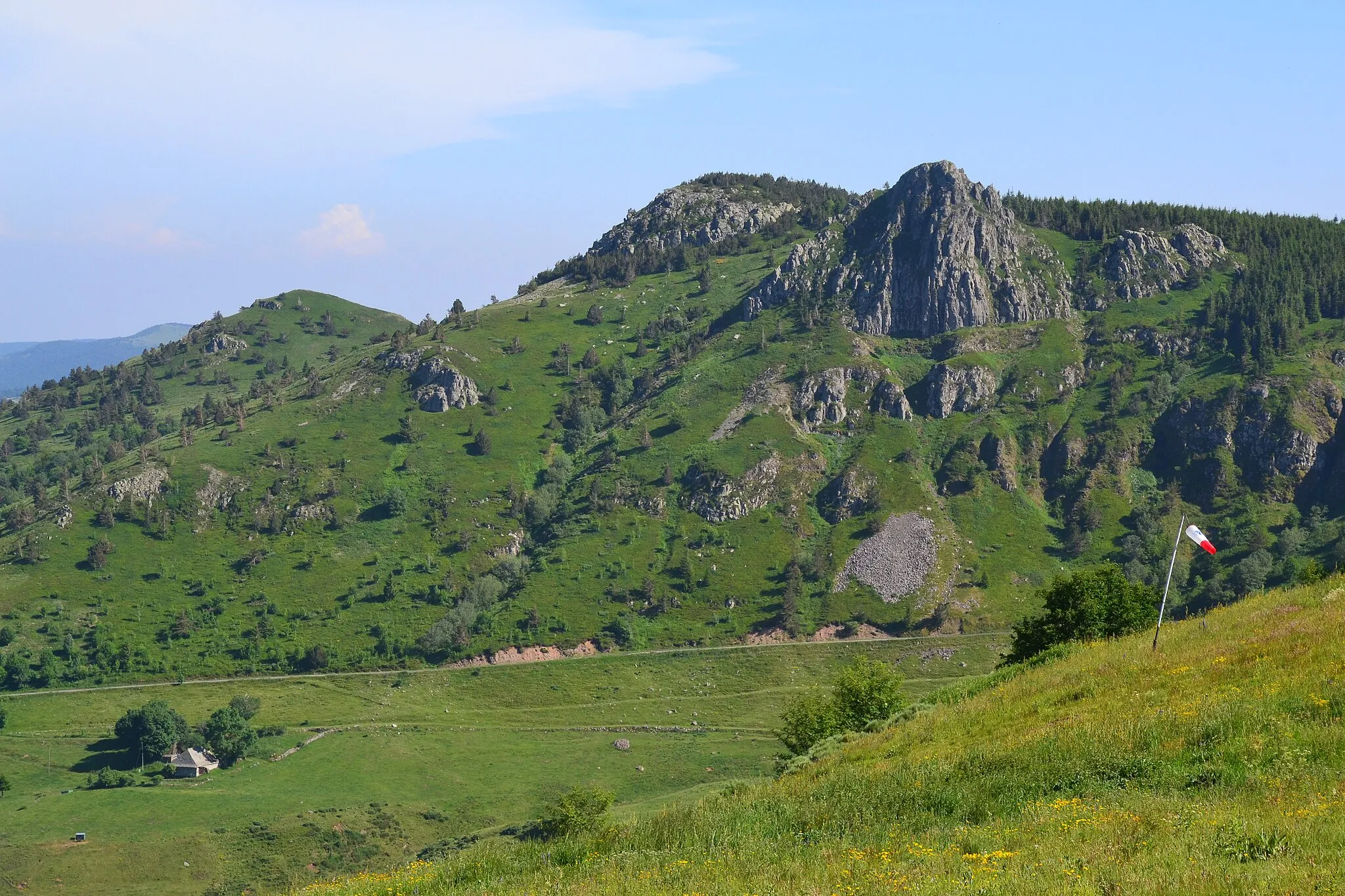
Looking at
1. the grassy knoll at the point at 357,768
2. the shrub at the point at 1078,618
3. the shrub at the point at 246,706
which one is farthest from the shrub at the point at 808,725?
the shrub at the point at 246,706

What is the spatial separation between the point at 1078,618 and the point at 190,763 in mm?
148476

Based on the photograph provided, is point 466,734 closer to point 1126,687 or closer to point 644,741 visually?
point 644,741

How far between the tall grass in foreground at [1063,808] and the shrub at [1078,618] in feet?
59.2

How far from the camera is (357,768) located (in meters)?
162

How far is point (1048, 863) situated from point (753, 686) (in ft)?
580

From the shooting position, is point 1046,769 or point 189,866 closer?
point 1046,769

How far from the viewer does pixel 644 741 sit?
A: 172 metres

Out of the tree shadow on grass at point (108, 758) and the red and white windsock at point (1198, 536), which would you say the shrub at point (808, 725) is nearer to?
the red and white windsock at point (1198, 536)

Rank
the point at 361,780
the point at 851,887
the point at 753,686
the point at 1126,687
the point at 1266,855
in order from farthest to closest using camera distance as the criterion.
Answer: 1. the point at 753,686
2. the point at 361,780
3. the point at 1126,687
4. the point at 851,887
5. the point at 1266,855

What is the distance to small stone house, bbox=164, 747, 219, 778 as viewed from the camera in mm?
161625

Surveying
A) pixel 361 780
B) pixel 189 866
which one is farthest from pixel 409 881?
pixel 361 780

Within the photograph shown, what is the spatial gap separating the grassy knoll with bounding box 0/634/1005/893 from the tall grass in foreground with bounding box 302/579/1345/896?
236ft

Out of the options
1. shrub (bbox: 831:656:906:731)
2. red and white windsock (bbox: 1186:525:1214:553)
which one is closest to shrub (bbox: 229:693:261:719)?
shrub (bbox: 831:656:906:731)

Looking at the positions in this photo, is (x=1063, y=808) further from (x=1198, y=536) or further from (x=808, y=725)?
(x=808, y=725)
